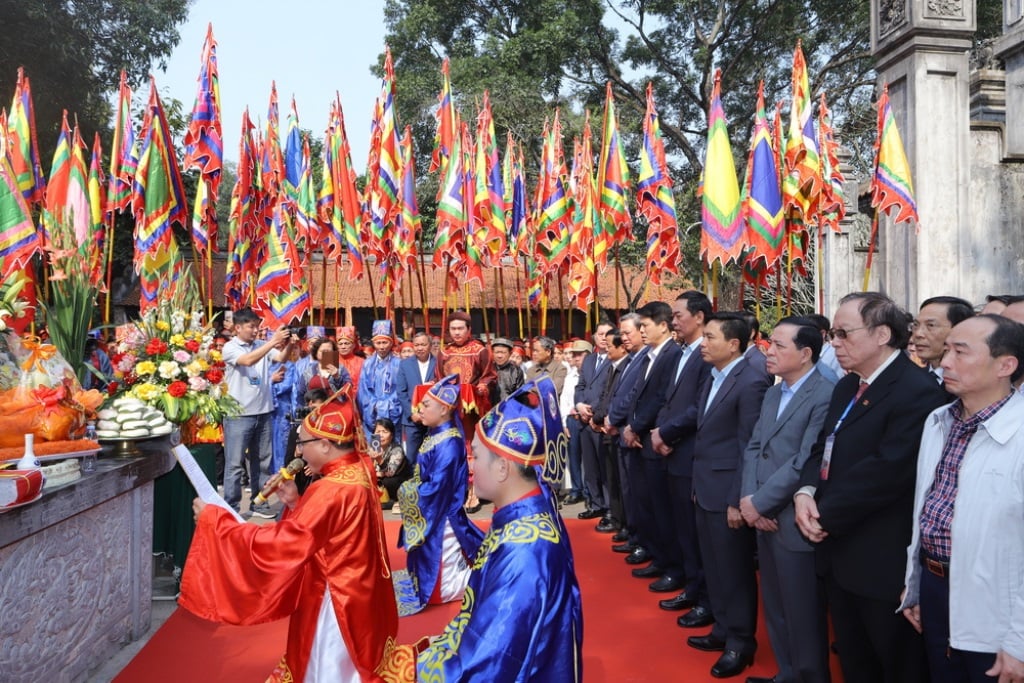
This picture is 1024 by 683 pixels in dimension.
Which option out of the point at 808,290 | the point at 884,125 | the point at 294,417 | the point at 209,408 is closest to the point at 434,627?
the point at 209,408

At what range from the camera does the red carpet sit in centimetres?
377

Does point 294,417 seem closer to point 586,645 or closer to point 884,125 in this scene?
point 586,645

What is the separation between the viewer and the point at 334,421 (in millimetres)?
2988

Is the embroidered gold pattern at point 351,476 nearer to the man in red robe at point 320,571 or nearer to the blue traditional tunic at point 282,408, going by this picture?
the man in red robe at point 320,571

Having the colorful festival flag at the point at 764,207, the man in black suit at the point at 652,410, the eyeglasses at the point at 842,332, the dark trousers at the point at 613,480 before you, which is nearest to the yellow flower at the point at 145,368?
the man in black suit at the point at 652,410

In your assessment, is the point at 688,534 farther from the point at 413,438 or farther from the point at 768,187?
the point at 413,438

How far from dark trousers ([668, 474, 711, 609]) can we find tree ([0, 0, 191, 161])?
20388 millimetres

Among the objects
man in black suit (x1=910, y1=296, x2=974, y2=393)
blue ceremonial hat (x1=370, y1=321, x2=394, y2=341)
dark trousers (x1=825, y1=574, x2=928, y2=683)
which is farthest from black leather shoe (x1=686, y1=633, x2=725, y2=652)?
blue ceremonial hat (x1=370, y1=321, x2=394, y2=341)

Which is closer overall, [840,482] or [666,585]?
[840,482]

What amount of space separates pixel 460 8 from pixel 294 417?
57.3 feet

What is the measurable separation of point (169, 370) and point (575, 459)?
440cm

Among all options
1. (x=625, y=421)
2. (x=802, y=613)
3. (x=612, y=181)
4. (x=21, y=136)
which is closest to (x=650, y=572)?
(x=625, y=421)

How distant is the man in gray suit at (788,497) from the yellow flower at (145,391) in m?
3.51

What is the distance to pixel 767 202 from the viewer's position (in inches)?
248
